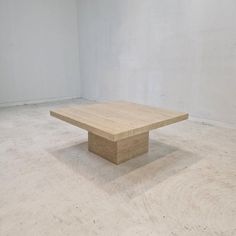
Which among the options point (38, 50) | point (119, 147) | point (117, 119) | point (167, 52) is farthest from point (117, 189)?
point (38, 50)

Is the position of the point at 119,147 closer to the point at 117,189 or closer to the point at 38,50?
the point at 117,189

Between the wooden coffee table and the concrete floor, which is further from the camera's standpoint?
the wooden coffee table

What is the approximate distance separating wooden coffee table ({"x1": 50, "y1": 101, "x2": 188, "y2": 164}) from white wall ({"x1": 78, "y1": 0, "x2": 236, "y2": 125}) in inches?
47.5

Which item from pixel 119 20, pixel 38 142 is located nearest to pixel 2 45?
pixel 119 20

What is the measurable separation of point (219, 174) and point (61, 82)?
4.03 m

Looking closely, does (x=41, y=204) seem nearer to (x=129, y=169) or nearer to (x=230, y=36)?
(x=129, y=169)

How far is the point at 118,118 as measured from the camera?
6.26 feet

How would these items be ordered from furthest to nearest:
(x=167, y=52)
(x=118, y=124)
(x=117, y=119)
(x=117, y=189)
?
(x=167, y=52) < (x=117, y=119) < (x=118, y=124) < (x=117, y=189)

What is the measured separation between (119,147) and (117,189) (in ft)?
1.38

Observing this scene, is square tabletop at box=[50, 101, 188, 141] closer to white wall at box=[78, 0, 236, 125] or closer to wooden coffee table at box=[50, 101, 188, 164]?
wooden coffee table at box=[50, 101, 188, 164]

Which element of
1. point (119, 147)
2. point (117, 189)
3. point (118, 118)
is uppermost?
point (118, 118)

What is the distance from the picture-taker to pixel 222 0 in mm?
2740

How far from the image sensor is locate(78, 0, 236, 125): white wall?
2861mm

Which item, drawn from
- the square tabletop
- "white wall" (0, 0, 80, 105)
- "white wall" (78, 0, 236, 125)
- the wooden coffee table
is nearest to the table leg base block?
the wooden coffee table
